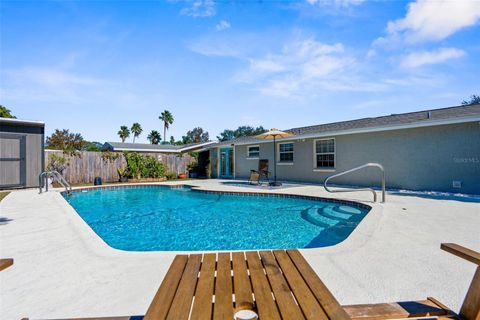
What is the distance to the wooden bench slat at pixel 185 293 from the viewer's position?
1192 millimetres

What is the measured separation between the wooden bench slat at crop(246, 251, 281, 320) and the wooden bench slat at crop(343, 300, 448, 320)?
631mm

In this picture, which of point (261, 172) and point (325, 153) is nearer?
point (325, 153)

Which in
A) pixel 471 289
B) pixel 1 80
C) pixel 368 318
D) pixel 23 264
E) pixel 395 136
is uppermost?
pixel 1 80

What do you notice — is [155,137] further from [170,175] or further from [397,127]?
[397,127]

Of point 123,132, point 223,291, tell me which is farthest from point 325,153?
→ point 123,132

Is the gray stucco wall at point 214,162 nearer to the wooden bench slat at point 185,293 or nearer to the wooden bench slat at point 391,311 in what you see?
the wooden bench slat at point 185,293

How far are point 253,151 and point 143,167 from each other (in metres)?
7.42

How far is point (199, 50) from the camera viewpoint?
10273mm

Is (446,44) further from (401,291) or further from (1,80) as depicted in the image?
(1,80)

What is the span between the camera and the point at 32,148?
12305mm

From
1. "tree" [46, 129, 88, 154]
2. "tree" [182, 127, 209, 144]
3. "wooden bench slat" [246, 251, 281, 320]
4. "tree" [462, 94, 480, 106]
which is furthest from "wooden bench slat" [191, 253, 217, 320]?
"tree" [182, 127, 209, 144]

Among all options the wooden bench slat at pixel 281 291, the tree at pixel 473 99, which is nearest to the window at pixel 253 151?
the wooden bench slat at pixel 281 291

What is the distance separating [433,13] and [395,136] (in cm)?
434

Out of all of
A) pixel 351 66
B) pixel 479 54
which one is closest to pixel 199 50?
pixel 351 66
